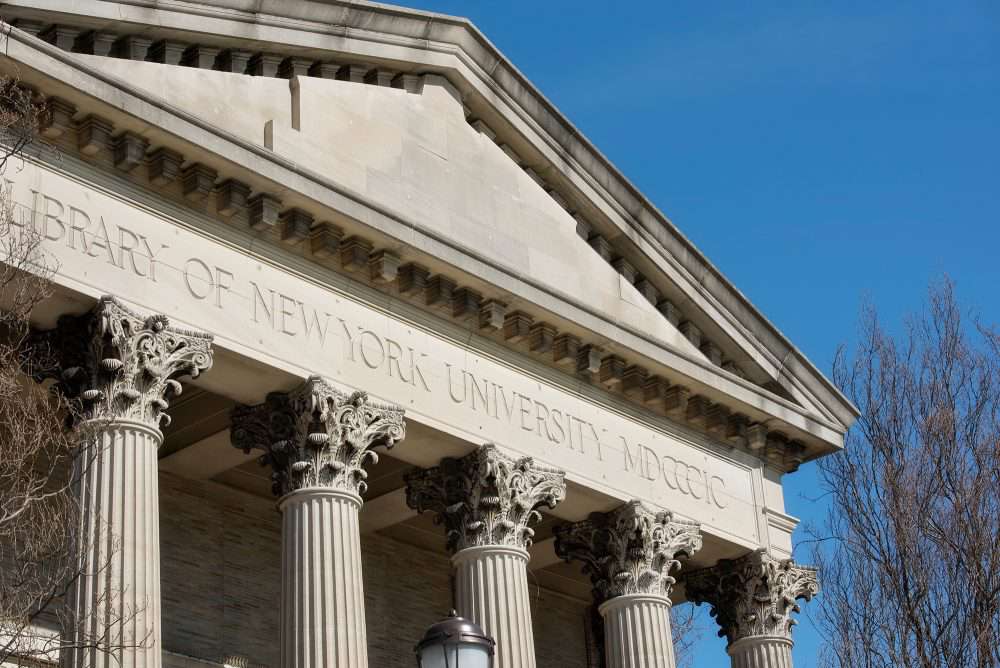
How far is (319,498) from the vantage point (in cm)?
2711

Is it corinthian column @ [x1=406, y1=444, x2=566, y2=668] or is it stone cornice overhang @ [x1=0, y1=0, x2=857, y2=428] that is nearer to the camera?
stone cornice overhang @ [x1=0, y1=0, x2=857, y2=428]

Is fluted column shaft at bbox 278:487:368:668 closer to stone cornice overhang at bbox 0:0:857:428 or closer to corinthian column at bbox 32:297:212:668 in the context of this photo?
corinthian column at bbox 32:297:212:668

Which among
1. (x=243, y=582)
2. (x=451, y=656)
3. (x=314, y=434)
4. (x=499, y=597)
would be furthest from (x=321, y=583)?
(x=451, y=656)

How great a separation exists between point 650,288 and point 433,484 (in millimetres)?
6971

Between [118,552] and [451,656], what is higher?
[118,552]

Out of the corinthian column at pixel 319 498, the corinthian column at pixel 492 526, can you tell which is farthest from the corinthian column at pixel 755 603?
the corinthian column at pixel 319 498

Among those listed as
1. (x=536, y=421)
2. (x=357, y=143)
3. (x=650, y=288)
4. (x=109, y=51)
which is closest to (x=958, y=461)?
(x=650, y=288)

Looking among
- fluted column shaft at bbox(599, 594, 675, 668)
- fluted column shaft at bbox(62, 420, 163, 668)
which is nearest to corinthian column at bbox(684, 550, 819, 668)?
fluted column shaft at bbox(599, 594, 675, 668)

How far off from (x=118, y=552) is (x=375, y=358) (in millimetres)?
6211

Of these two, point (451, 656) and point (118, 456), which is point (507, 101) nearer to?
point (118, 456)

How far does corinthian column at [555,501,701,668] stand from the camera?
31.9m

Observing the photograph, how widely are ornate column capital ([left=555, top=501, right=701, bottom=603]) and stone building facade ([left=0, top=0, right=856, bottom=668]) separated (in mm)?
51

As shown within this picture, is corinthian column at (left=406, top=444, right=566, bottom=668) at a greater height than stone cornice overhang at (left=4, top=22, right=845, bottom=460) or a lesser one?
lesser

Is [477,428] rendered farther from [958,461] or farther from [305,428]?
[958,461]
